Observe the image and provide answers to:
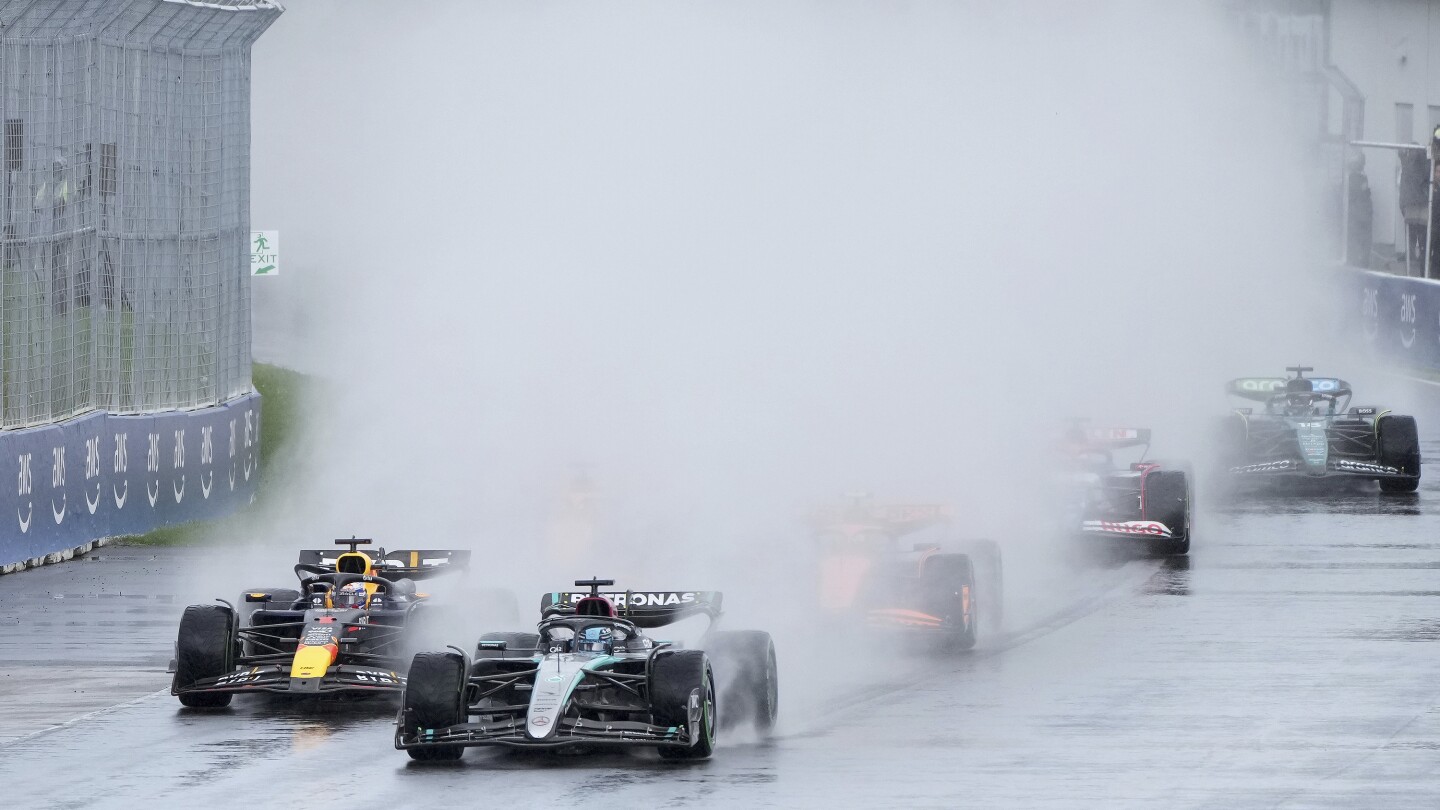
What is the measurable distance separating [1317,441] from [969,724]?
49.4ft

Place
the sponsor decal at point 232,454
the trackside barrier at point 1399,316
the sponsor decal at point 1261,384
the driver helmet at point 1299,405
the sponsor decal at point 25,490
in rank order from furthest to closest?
the trackside barrier at point 1399,316 → the sponsor decal at point 1261,384 → the sponsor decal at point 232,454 → the driver helmet at point 1299,405 → the sponsor decal at point 25,490

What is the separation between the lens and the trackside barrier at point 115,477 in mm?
24688

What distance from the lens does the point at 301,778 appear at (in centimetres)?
1352

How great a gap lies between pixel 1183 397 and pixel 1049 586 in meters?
16.8

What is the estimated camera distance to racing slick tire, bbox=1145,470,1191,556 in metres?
24.8

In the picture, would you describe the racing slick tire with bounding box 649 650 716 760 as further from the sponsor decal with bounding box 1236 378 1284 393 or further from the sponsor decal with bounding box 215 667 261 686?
the sponsor decal with bounding box 1236 378 1284 393

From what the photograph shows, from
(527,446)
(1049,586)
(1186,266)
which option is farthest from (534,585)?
(1186,266)

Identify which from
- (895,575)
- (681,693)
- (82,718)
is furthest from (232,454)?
(681,693)

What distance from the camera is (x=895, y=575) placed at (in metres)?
19.5

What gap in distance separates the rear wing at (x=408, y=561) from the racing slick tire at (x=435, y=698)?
4.56 m

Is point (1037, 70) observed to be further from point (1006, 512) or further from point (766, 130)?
point (1006, 512)

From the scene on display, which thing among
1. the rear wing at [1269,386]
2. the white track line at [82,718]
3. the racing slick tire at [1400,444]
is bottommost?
the white track line at [82,718]

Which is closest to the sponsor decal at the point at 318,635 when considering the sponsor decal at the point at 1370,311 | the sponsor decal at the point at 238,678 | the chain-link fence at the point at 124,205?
the sponsor decal at the point at 238,678

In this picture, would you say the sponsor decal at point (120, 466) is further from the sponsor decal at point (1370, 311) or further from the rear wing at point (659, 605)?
the sponsor decal at point (1370, 311)
